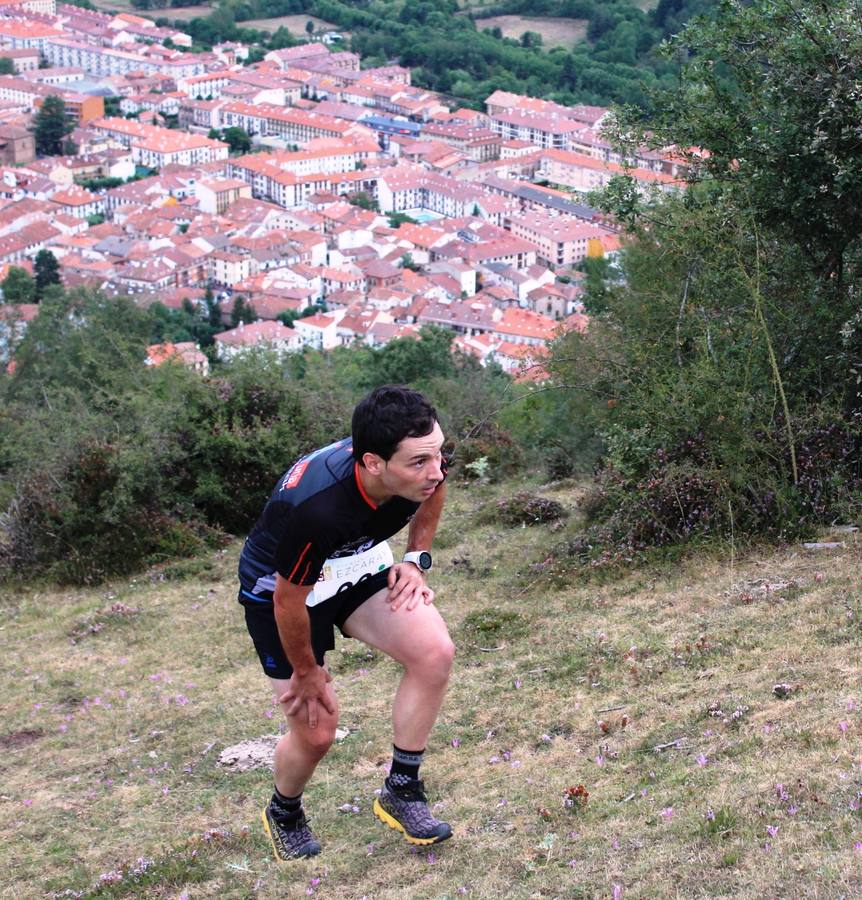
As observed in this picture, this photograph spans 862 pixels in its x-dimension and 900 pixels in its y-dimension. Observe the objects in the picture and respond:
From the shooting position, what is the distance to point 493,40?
270 ft

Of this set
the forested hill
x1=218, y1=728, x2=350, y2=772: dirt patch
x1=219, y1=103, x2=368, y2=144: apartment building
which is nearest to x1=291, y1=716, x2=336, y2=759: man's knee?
x1=218, y1=728, x2=350, y2=772: dirt patch

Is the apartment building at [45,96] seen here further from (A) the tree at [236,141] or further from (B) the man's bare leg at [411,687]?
A: (B) the man's bare leg at [411,687]

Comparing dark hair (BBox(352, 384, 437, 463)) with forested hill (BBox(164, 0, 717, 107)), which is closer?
dark hair (BBox(352, 384, 437, 463))

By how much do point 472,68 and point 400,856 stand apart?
3329 inches

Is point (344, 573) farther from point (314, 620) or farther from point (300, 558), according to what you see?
point (300, 558)

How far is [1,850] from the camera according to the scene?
4488 millimetres

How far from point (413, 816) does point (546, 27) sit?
8699cm

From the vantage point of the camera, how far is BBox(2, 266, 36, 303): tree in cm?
4700

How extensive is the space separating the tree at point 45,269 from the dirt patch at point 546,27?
41742mm

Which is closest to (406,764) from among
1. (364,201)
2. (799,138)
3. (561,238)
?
(799,138)

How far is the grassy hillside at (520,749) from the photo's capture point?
11.8 ft

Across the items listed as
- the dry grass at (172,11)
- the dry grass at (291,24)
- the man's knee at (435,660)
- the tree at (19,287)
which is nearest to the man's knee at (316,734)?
the man's knee at (435,660)

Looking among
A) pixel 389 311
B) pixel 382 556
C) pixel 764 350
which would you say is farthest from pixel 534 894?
pixel 389 311

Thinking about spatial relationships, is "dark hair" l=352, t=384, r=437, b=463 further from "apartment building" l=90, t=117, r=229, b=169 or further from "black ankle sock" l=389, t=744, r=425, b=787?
"apartment building" l=90, t=117, r=229, b=169
